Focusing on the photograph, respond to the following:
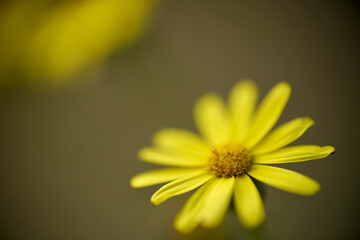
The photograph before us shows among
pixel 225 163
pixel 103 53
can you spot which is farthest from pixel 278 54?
pixel 225 163

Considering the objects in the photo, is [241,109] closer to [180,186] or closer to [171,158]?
[171,158]

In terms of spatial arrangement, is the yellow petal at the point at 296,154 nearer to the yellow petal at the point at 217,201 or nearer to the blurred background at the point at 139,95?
the yellow petal at the point at 217,201

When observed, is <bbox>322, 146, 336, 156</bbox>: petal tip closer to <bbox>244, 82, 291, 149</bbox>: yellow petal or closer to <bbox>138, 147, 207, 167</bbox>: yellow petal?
<bbox>244, 82, 291, 149</bbox>: yellow petal

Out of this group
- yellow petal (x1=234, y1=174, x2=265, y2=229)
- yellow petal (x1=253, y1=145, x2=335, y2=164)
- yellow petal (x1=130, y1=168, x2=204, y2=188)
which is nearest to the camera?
yellow petal (x1=234, y1=174, x2=265, y2=229)

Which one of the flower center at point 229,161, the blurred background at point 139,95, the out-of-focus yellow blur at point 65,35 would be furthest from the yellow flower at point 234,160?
the out-of-focus yellow blur at point 65,35

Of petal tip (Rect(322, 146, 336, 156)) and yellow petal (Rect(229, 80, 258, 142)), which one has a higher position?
yellow petal (Rect(229, 80, 258, 142))

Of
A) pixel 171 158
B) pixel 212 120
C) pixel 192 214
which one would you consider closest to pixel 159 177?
pixel 171 158

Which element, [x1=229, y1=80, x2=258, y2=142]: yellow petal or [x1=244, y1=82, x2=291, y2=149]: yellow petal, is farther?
[x1=229, y1=80, x2=258, y2=142]: yellow petal

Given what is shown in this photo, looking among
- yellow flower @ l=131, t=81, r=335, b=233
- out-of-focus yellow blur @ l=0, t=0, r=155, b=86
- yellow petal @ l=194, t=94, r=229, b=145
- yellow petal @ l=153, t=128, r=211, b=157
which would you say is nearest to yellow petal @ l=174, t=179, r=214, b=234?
yellow flower @ l=131, t=81, r=335, b=233
